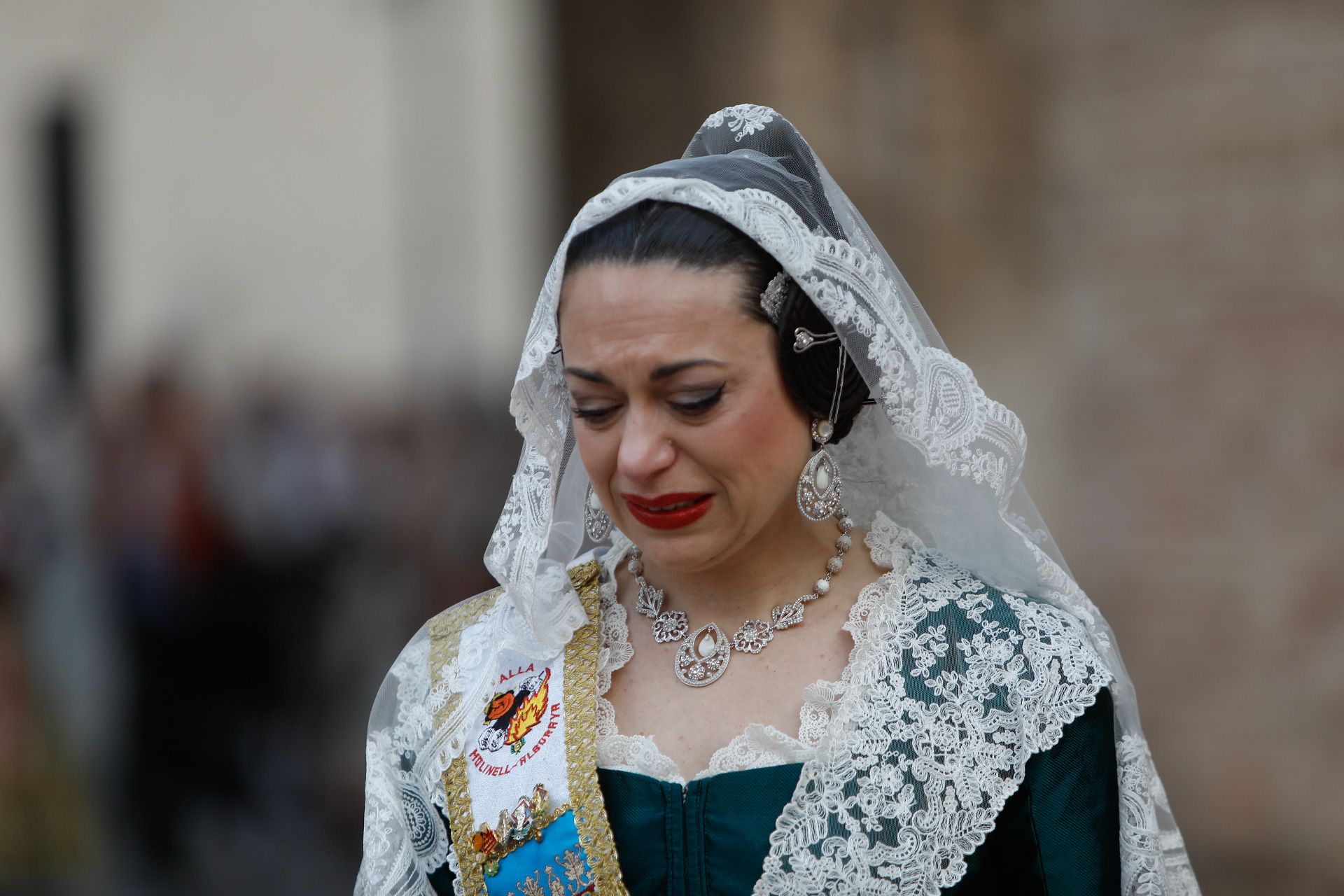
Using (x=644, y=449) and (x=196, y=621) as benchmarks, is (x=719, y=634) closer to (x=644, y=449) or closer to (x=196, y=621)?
(x=644, y=449)

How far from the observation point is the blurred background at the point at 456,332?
18.5 ft

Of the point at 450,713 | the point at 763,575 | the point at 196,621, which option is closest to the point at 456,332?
the point at 196,621

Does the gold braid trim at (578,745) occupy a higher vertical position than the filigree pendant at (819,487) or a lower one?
lower

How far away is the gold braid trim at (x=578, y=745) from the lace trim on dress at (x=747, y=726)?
0.9 inches

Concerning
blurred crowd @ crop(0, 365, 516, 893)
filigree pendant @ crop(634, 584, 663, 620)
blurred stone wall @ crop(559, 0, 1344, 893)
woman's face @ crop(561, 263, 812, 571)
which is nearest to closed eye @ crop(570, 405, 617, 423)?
woman's face @ crop(561, 263, 812, 571)

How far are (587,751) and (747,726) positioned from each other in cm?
26

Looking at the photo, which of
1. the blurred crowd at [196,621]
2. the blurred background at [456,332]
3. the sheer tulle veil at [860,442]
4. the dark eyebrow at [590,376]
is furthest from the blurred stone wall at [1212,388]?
the blurred crowd at [196,621]

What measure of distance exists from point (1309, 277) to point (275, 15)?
854cm

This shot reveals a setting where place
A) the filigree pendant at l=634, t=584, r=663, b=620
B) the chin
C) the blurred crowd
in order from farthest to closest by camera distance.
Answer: the blurred crowd < the filigree pendant at l=634, t=584, r=663, b=620 < the chin

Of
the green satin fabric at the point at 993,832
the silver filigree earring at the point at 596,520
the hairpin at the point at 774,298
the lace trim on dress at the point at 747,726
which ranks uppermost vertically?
the hairpin at the point at 774,298

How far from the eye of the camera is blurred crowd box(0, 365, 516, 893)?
23.9ft

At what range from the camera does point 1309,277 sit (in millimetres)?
5488

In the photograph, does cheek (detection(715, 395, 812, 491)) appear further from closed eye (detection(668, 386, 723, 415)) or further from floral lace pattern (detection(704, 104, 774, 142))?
floral lace pattern (detection(704, 104, 774, 142))

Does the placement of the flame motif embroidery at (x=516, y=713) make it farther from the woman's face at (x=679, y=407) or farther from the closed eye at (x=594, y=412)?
the closed eye at (x=594, y=412)
